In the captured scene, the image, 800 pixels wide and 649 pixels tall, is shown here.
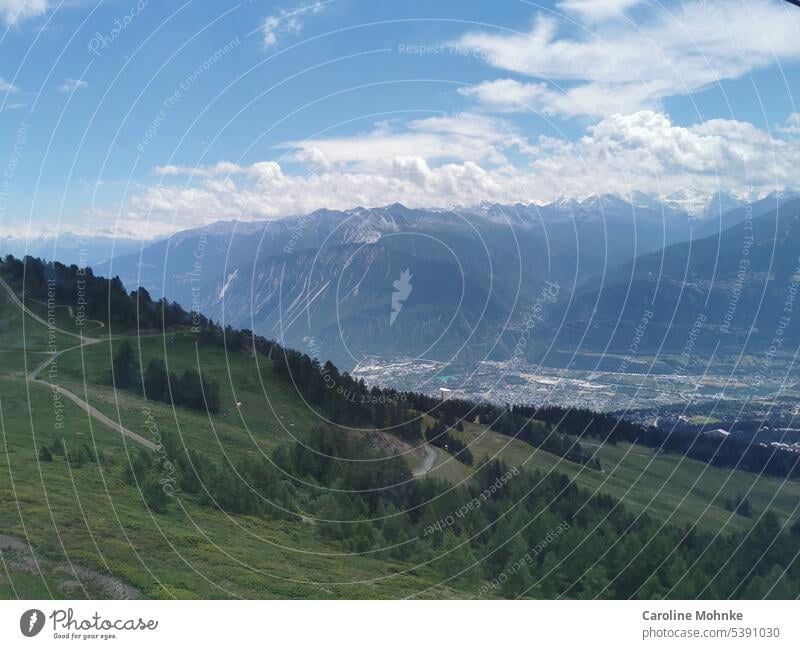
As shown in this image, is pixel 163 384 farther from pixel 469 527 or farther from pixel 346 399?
pixel 469 527

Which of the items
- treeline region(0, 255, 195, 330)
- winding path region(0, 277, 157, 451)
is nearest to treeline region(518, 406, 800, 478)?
treeline region(0, 255, 195, 330)

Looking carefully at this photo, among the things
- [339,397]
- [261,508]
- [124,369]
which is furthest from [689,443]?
[261,508]

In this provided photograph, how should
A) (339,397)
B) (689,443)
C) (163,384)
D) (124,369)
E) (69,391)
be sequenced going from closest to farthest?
(69,391) < (163,384) < (124,369) < (339,397) < (689,443)

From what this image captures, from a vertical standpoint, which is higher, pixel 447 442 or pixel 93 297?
pixel 93 297

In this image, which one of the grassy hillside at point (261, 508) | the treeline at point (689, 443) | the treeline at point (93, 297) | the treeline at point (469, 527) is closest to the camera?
the grassy hillside at point (261, 508)

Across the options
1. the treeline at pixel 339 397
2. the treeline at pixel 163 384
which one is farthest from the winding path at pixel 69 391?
the treeline at pixel 163 384

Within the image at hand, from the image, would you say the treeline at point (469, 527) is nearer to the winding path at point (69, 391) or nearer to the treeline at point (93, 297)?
the winding path at point (69, 391)
